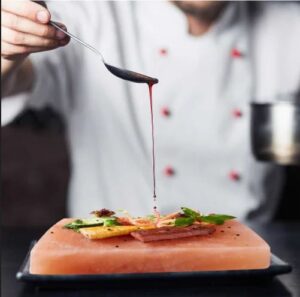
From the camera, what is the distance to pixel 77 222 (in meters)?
1.02

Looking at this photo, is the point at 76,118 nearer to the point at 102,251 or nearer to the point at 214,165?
the point at 214,165

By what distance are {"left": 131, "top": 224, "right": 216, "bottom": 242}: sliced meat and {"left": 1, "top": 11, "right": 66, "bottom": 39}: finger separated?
51 centimetres

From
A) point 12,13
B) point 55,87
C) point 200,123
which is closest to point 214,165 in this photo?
point 200,123

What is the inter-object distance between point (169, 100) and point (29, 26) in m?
0.94

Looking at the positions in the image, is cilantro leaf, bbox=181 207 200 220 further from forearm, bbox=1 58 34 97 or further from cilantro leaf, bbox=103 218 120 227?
forearm, bbox=1 58 34 97

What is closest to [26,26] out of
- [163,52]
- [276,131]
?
[276,131]

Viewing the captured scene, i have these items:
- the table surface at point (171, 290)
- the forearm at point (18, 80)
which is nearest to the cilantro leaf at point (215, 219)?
the table surface at point (171, 290)

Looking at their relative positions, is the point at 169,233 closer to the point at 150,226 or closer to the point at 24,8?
the point at 150,226

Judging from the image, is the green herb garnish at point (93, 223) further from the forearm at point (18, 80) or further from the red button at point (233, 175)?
the red button at point (233, 175)

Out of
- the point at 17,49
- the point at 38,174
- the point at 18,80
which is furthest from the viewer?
the point at 38,174

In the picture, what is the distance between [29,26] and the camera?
4.14ft

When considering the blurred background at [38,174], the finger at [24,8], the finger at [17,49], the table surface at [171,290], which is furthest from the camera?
the blurred background at [38,174]

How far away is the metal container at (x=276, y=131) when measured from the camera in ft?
5.36

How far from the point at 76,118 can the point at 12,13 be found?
0.96 meters
